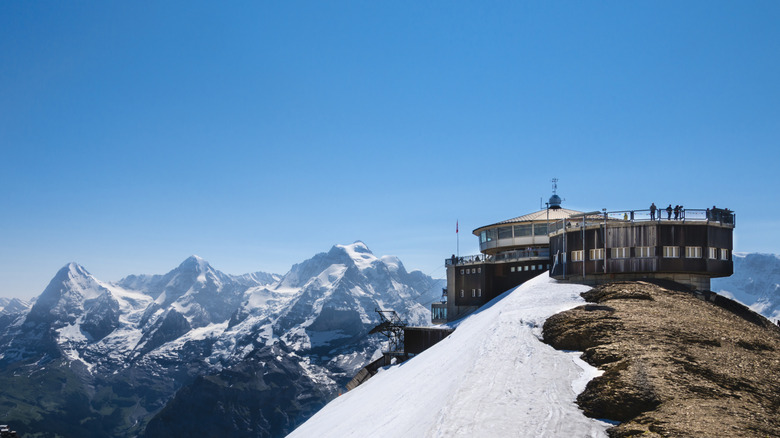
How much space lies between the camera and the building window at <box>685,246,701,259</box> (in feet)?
145

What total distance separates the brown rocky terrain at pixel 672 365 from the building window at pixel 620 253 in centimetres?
839

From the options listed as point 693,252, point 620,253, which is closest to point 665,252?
point 693,252

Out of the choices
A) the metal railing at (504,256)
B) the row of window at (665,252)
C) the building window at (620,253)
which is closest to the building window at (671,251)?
the row of window at (665,252)

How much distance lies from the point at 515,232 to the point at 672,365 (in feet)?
155

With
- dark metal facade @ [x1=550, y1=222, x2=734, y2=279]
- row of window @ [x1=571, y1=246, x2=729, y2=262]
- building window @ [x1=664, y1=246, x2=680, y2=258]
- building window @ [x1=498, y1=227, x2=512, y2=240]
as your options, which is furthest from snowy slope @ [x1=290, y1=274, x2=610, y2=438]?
building window @ [x1=498, y1=227, x2=512, y2=240]

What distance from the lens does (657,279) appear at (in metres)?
43.0

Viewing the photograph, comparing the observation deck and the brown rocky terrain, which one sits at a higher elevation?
the observation deck

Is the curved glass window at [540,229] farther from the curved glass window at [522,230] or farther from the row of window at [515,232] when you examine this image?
the curved glass window at [522,230]

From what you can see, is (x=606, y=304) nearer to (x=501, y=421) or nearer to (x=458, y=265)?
(x=501, y=421)

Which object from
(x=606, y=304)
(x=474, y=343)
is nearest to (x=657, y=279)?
(x=606, y=304)

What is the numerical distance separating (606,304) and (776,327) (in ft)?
71.2

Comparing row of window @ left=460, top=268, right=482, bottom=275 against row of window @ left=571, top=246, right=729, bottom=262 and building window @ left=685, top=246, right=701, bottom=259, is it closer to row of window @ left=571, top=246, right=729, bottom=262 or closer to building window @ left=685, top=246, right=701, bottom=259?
row of window @ left=571, top=246, right=729, bottom=262

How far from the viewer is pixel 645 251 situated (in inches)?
1747

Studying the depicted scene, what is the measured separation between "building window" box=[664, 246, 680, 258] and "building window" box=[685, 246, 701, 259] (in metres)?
0.87
